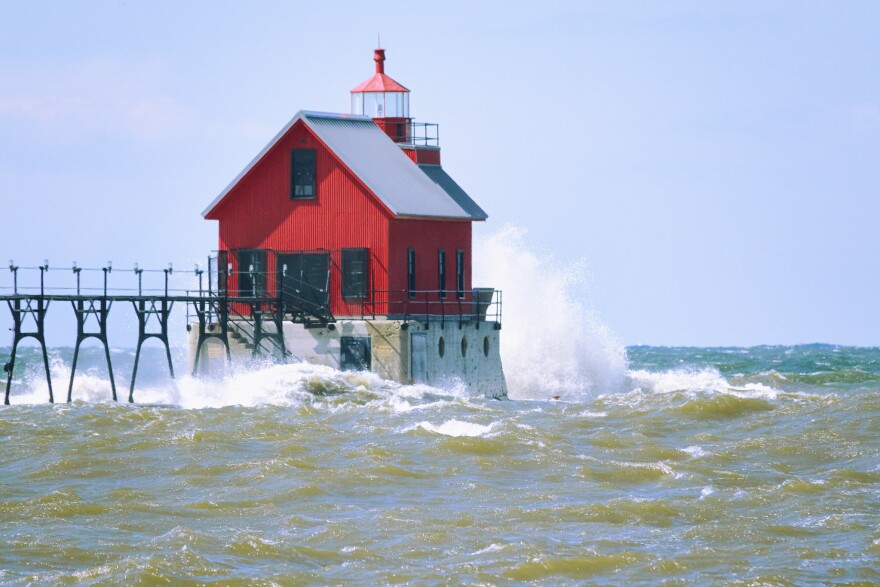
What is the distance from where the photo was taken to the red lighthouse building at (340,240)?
3978 cm

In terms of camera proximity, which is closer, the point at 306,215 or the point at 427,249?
the point at 306,215

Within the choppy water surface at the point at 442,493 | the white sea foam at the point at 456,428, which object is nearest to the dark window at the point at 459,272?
the choppy water surface at the point at 442,493

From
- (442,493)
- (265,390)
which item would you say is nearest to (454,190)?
(265,390)

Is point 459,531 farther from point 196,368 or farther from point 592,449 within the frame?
point 196,368

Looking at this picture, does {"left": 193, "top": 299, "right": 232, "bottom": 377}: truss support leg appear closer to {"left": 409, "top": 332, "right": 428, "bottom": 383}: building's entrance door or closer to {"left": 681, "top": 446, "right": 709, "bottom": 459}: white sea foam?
{"left": 409, "top": 332, "right": 428, "bottom": 383}: building's entrance door

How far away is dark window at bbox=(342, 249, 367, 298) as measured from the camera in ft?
131

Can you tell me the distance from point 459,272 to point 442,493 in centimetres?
2261

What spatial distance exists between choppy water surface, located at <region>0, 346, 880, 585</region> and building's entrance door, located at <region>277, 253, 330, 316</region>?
6025 millimetres

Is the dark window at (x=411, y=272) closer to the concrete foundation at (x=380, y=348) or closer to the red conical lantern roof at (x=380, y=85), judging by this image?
the concrete foundation at (x=380, y=348)

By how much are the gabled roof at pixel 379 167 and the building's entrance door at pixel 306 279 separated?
7.81ft

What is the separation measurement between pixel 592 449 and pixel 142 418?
957cm

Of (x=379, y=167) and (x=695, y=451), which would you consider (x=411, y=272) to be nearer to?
(x=379, y=167)

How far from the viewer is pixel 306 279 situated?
133 feet

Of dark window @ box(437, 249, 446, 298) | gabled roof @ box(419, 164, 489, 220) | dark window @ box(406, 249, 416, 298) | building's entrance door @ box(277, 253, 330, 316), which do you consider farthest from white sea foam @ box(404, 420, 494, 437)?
gabled roof @ box(419, 164, 489, 220)
